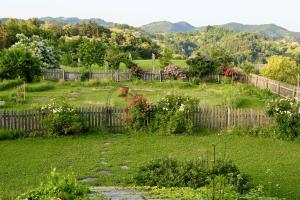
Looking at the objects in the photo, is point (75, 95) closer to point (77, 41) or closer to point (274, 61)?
point (274, 61)

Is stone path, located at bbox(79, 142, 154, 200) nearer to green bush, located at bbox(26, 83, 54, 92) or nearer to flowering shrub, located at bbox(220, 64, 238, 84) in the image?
green bush, located at bbox(26, 83, 54, 92)

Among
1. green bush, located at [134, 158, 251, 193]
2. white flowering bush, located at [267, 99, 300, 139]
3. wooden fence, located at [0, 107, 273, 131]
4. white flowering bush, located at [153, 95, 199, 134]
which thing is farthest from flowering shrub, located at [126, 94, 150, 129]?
green bush, located at [134, 158, 251, 193]

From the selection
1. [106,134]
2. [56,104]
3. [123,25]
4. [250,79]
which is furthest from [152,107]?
[123,25]

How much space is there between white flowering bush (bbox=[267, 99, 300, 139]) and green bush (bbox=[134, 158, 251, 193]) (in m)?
6.92

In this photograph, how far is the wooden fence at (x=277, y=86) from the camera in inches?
1051

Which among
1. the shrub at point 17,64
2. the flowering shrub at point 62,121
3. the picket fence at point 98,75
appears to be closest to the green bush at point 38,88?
the shrub at point 17,64

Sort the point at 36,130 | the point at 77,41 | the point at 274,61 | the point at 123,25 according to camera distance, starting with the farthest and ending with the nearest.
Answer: the point at 123,25
the point at 77,41
the point at 274,61
the point at 36,130

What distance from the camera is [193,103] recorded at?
17.6 meters

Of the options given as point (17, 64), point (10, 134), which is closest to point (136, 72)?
point (17, 64)

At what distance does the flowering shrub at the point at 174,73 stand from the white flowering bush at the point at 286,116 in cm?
1949

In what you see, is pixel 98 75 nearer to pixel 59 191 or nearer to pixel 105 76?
pixel 105 76

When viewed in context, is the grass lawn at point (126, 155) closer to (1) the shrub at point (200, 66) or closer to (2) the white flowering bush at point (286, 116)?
(2) the white flowering bush at point (286, 116)

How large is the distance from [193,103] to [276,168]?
5.65 m

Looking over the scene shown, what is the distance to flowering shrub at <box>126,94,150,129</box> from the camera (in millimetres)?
17188
